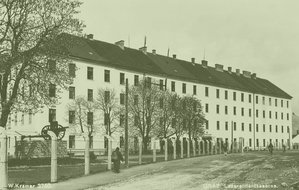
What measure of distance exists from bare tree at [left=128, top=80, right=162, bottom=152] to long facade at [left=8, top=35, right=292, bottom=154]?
3259mm

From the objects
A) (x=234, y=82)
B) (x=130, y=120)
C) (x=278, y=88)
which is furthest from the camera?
(x=278, y=88)

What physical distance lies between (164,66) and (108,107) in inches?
779

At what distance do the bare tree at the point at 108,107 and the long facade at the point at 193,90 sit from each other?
1372mm

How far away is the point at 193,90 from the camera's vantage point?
77.8 meters

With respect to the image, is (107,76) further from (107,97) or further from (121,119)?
(121,119)

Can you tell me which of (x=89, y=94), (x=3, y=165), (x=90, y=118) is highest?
(x=89, y=94)

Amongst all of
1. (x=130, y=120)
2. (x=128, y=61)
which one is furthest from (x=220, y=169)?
(x=128, y=61)

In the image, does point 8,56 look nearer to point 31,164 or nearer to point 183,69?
point 31,164

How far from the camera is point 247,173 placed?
22.8 m

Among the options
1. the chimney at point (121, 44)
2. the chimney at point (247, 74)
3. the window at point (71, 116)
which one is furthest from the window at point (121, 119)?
the chimney at point (247, 74)

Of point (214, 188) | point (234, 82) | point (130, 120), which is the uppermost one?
point (234, 82)

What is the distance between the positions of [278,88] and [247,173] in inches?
3322

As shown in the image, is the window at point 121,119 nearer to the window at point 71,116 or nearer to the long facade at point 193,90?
the long facade at point 193,90

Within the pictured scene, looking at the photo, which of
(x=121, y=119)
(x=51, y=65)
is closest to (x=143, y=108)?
(x=121, y=119)
